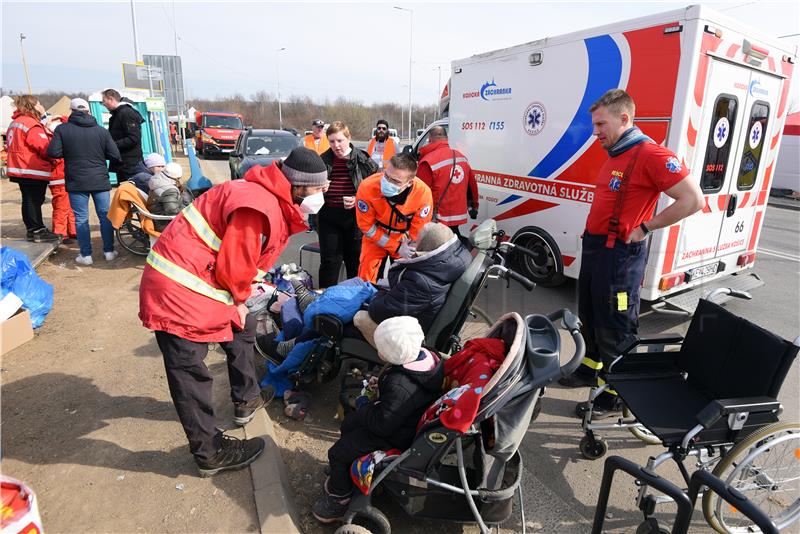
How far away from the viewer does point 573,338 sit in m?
2.15

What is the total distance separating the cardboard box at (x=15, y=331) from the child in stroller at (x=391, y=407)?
3287 millimetres

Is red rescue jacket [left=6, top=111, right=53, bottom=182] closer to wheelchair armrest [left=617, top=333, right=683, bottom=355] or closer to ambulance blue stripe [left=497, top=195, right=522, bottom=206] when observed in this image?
ambulance blue stripe [left=497, top=195, right=522, bottom=206]

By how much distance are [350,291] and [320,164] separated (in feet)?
3.47

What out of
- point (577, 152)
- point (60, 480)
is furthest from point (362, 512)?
point (577, 152)

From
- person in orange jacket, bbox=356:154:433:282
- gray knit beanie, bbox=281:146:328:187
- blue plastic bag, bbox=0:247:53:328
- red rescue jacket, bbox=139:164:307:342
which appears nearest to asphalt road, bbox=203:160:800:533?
red rescue jacket, bbox=139:164:307:342

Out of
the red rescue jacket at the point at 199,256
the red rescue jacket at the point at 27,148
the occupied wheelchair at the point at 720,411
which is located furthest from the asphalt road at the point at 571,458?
the red rescue jacket at the point at 27,148

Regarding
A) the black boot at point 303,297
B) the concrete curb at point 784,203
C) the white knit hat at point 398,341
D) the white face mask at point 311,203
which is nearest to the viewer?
the white knit hat at point 398,341

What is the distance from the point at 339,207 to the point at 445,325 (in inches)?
92.9

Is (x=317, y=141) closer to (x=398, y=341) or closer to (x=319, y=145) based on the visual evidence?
(x=319, y=145)

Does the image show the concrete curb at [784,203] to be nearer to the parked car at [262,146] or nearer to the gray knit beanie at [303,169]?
the parked car at [262,146]

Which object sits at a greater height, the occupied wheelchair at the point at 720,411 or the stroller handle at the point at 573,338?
the stroller handle at the point at 573,338

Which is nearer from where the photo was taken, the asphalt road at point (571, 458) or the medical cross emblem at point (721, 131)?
the asphalt road at point (571, 458)

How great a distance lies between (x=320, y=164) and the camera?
2504 mm

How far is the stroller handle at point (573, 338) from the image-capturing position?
1.95 meters
